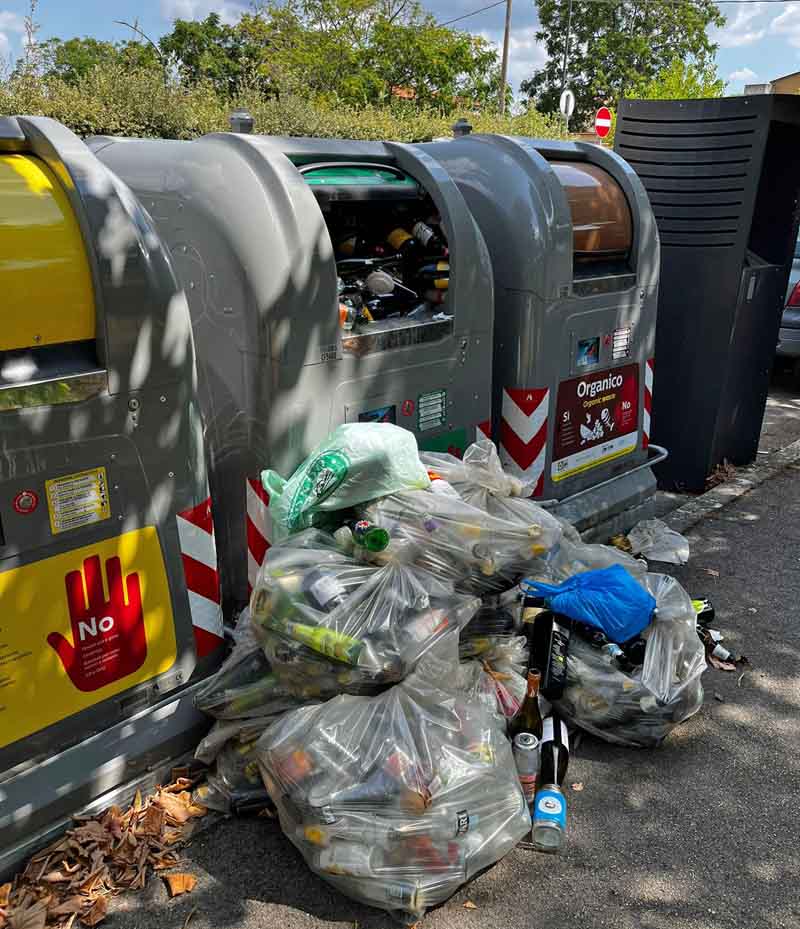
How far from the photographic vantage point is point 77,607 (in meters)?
2.19

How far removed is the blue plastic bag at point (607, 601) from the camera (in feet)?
9.45

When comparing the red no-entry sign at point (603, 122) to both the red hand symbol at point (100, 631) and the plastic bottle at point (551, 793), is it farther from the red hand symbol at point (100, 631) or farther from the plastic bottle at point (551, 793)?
the red hand symbol at point (100, 631)

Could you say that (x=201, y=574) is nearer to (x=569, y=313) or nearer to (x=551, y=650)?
(x=551, y=650)

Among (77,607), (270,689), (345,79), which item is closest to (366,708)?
(270,689)

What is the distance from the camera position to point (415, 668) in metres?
2.26

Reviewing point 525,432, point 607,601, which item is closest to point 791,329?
point 525,432

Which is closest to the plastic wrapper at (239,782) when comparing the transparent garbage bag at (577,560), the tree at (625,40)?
the transparent garbage bag at (577,560)

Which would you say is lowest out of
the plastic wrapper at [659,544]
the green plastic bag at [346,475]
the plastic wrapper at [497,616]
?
the plastic wrapper at [659,544]

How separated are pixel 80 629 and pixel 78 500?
37cm

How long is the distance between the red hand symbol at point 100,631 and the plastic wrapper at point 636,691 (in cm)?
144

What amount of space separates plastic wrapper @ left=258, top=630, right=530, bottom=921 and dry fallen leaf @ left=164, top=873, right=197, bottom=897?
280 millimetres

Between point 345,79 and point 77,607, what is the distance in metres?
23.8

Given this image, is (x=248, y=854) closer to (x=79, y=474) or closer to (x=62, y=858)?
(x=62, y=858)

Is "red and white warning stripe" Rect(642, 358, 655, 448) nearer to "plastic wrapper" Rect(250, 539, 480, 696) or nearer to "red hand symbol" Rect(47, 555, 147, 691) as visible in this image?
"plastic wrapper" Rect(250, 539, 480, 696)
